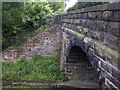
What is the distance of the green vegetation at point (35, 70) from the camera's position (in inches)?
679

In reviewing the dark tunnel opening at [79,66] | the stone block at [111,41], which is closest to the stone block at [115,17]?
the stone block at [111,41]

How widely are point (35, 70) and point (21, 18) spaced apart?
4866 mm

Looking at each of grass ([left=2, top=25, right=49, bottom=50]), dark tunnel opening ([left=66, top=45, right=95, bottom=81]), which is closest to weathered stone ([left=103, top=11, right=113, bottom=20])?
dark tunnel opening ([left=66, top=45, right=95, bottom=81])

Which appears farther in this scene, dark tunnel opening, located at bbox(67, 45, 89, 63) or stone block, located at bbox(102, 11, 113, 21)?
dark tunnel opening, located at bbox(67, 45, 89, 63)

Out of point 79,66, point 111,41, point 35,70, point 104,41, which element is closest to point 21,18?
point 35,70

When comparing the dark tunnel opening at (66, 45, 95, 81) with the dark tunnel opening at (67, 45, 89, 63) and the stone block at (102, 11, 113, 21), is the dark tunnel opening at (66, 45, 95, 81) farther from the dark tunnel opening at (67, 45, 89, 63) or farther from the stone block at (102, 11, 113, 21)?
the stone block at (102, 11, 113, 21)

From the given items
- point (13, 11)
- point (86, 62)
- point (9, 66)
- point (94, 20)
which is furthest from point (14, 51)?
point (94, 20)

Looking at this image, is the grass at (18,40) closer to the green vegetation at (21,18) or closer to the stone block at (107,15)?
the green vegetation at (21,18)

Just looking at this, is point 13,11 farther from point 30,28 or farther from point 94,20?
point 94,20

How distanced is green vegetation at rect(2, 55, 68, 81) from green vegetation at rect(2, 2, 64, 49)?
2676mm

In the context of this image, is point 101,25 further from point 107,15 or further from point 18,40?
point 18,40

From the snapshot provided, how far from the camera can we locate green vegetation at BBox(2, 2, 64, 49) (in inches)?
762

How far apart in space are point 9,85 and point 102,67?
10.8m

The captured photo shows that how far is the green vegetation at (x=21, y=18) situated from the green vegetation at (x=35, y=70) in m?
2.68
